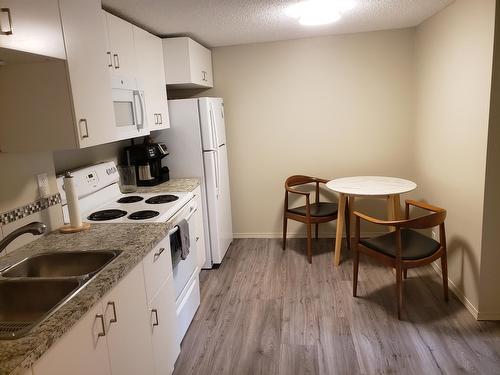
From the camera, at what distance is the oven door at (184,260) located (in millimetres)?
2325

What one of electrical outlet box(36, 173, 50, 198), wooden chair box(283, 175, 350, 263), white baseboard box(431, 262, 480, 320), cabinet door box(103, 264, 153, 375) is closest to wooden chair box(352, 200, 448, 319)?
white baseboard box(431, 262, 480, 320)

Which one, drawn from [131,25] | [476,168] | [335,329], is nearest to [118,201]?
[131,25]

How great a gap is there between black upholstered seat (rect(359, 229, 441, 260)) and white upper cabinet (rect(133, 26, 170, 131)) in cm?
189

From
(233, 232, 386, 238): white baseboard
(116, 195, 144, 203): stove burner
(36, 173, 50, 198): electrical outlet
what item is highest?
(36, 173, 50, 198): electrical outlet

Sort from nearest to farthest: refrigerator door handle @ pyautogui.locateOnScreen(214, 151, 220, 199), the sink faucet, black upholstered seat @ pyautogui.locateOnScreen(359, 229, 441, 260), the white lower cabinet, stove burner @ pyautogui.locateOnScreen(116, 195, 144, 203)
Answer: the white lower cabinet, the sink faucet, black upholstered seat @ pyautogui.locateOnScreen(359, 229, 441, 260), stove burner @ pyautogui.locateOnScreen(116, 195, 144, 203), refrigerator door handle @ pyautogui.locateOnScreen(214, 151, 220, 199)

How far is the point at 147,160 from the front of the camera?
3.18 m

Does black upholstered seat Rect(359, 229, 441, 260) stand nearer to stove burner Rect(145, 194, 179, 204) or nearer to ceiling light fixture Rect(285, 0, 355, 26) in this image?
stove burner Rect(145, 194, 179, 204)

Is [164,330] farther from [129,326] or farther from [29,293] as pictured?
[29,293]

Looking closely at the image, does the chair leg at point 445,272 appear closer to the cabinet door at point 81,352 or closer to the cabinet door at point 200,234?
the cabinet door at point 200,234

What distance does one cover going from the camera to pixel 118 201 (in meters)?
2.79

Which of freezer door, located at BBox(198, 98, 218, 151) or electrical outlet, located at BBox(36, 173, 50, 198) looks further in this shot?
freezer door, located at BBox(198, 98, 218, 151)

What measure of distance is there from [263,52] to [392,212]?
2.05 meters

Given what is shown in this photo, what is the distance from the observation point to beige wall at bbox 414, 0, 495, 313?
2.34 metres

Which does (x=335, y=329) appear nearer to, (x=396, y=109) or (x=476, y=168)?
(x=476, y=168)
